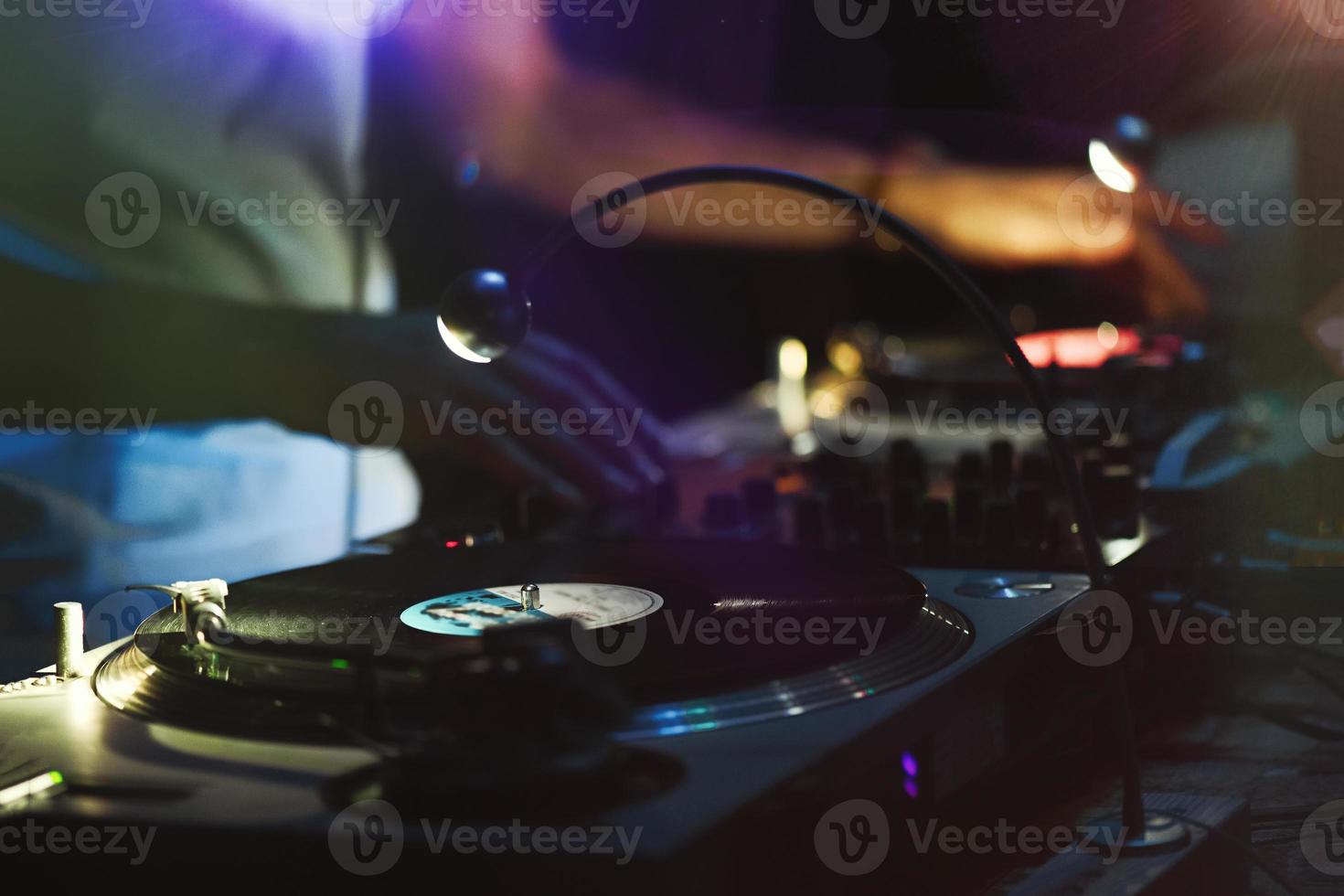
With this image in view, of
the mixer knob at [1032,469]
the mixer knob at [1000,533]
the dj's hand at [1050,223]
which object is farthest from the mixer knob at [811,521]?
the dj's hand at [1050,223]

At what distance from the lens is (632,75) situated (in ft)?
7.39

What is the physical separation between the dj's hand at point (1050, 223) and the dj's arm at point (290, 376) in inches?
43.2

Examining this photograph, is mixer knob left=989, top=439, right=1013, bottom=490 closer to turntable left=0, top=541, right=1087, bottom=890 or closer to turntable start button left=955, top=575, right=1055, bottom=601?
turntable start button left=955, top=575, right=1055, bottom=601

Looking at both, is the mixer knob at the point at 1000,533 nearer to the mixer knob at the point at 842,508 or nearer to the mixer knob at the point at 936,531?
the mixer knob at the point at 936,531

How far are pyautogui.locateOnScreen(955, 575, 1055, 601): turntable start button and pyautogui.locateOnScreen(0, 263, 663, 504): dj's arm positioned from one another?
878 millimetres

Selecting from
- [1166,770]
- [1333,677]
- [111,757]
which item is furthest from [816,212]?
[111,757]

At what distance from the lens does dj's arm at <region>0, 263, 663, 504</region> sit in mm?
1762

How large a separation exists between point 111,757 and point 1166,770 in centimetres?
117

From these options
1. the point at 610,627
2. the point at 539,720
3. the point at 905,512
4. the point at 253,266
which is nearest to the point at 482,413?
the point at 253,266

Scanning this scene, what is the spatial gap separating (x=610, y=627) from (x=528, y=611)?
0.16 meters

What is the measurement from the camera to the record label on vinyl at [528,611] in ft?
4.20

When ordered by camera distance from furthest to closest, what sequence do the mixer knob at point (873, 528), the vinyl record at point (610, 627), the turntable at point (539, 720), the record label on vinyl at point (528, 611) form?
the mixer knob at point (873, 528)
the record label on vinyl at point (528, 611)
the vinyl record at point (610, 627)
the turntable at point (539, 720)

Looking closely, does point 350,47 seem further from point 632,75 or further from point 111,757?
point 111,757

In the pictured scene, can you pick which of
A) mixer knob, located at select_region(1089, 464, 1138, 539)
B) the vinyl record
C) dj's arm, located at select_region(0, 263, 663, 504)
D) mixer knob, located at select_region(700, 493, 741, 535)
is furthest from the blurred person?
mixer knob, located at select_region(1089, 464, 1138, 539)
